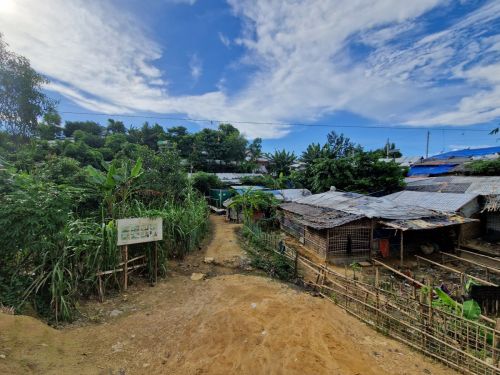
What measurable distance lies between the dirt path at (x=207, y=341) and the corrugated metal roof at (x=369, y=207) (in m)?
5.79

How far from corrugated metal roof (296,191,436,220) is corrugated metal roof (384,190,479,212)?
5.09 feet

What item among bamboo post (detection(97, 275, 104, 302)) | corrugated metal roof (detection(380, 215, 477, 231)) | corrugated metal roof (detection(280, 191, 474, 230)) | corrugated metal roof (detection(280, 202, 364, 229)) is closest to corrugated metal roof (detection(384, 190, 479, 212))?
corrugated metal roof (detection(280, 191, 474, 230))

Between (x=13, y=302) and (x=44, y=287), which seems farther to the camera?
(x=44, y=287)

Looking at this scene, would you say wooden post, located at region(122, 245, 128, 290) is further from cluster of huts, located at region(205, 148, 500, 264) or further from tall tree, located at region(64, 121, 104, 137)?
tall tree, located at region(64, 121, 104, 137)

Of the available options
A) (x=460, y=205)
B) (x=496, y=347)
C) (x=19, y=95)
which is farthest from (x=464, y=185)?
(x=19, y=95)

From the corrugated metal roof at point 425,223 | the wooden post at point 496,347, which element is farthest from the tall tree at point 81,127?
the wooden post at point 496,347

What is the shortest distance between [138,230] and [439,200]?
14746 mm

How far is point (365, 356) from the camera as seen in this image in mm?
4566

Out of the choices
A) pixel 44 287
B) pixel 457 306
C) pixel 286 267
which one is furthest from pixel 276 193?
pixel 44 287

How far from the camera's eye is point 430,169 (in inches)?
952

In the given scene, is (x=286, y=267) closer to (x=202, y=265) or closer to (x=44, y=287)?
(x=202, y=265)

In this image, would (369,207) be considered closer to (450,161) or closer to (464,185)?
(464,185)

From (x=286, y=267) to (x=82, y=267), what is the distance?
5.91m

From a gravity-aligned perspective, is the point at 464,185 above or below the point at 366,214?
above
